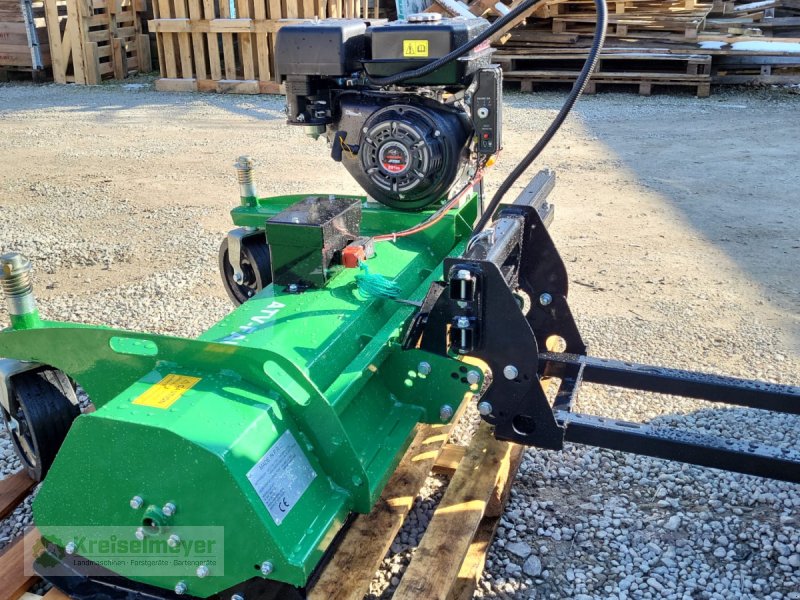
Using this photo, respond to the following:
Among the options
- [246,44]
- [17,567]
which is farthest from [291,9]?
[17,567]

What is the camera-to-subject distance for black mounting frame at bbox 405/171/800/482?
2074mm

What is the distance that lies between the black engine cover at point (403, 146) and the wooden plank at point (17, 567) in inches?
66.6

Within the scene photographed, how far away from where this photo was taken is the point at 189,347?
2062 mm

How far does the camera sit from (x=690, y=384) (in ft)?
7.47

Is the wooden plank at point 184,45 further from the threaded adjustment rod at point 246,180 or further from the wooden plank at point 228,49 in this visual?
the threaded adjustment rod at point 246,180

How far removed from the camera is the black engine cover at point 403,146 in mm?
3025

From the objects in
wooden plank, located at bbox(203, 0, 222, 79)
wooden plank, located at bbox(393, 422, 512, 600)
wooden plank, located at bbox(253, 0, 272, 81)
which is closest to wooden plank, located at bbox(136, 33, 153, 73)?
wooden plank, located at bbox(203, 0, 222, 79)

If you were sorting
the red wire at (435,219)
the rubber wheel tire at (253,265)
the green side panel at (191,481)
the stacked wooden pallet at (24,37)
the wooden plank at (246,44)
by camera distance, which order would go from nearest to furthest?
the green side panel at (191,481)
the red wire at (435,219)
the rubber wheel tire at (253,265)
the wooden plank at (246,44)
the stacked wooden pallet at (24,37)

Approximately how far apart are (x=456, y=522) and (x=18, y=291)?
1.42 m

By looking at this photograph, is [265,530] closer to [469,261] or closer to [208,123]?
[469,261]

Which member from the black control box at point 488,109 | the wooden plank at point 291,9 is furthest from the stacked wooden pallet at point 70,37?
the black control box at point 488,109

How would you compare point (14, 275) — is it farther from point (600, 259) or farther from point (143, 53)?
point (143, 53)

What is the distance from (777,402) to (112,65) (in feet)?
34.0

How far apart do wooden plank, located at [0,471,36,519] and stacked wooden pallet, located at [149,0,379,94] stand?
7.32 metres
